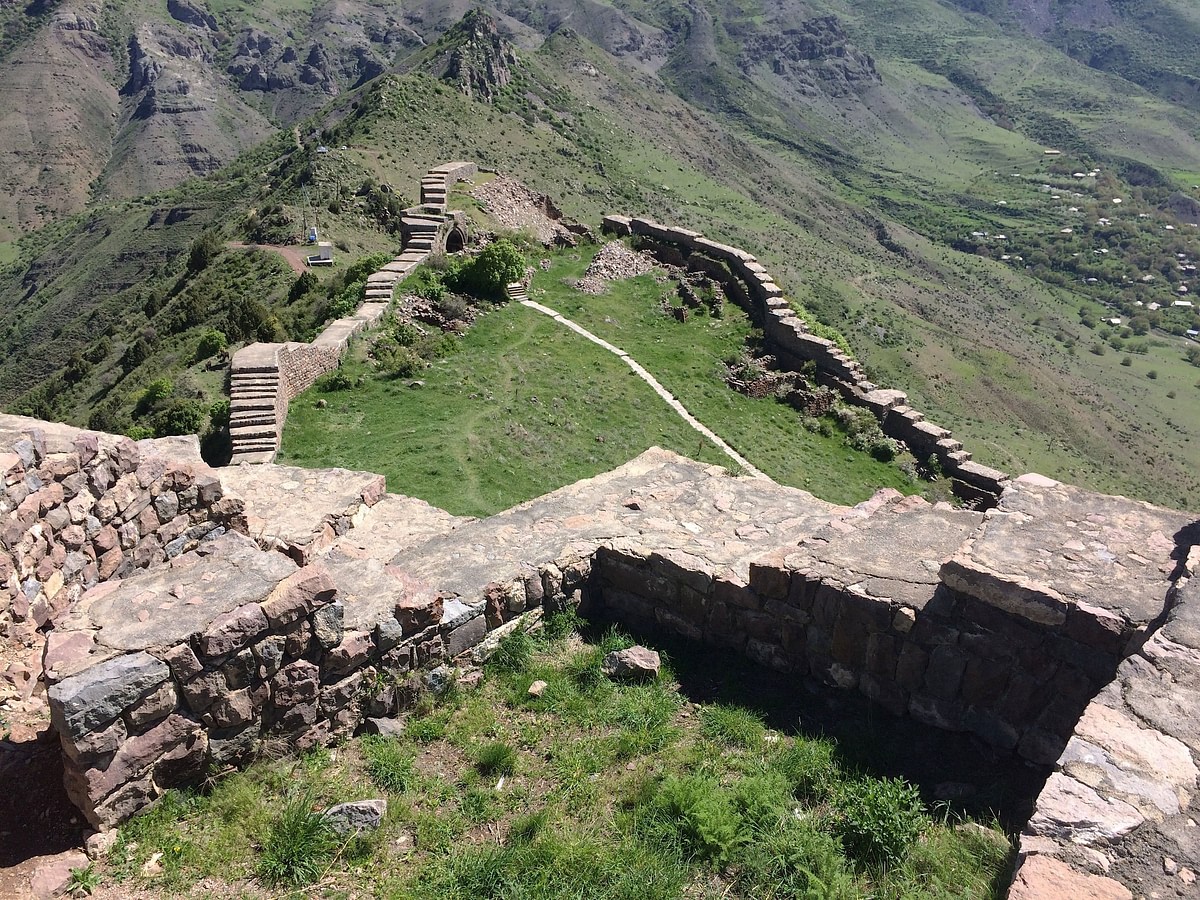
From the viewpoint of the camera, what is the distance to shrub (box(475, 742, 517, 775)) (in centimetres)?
656

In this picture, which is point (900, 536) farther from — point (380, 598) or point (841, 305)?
point (841, 305)

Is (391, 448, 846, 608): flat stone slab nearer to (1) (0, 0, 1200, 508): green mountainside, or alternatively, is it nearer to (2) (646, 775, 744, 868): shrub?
(2) (646, 775, 744, 868): shrub

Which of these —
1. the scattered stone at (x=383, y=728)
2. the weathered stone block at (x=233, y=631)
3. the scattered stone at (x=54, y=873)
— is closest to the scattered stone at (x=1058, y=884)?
the scattered stone at (x=383, y=728)

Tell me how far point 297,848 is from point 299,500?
5.30 m

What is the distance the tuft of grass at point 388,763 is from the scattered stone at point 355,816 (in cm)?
40

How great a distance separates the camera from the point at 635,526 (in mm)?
8922

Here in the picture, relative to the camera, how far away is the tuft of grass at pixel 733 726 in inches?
269

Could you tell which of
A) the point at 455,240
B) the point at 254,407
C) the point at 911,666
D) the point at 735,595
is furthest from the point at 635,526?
the point at 455,240

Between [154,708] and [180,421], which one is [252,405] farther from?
[154,708]

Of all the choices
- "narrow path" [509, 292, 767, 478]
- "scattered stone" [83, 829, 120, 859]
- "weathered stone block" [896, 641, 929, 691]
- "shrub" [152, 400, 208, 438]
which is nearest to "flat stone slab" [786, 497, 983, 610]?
"weathered stone block" [896, 641, 929, 691]

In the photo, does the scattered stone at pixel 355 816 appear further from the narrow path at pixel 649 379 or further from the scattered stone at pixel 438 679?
the narrow path at pixel 649 379

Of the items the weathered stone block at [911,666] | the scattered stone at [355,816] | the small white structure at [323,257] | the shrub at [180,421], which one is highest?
the weathered stone block at [911,666]

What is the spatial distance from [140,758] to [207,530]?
11.0ft

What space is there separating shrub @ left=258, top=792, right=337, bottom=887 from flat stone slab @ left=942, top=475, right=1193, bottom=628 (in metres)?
5.04
